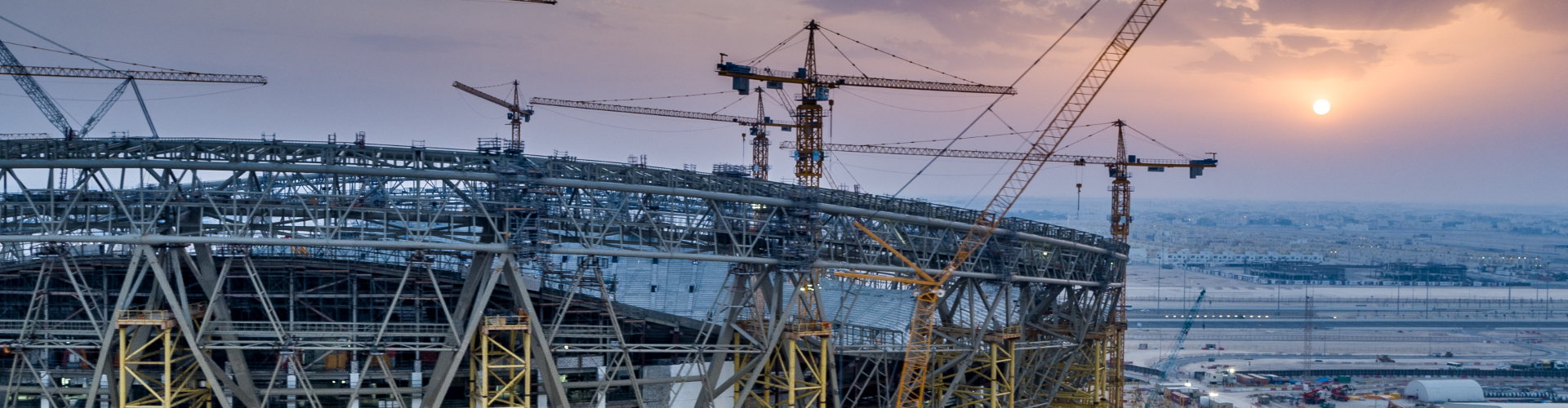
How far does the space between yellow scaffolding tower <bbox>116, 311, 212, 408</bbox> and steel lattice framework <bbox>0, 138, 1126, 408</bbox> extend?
19 centimetres

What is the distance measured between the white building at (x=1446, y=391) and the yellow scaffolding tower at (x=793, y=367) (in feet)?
282

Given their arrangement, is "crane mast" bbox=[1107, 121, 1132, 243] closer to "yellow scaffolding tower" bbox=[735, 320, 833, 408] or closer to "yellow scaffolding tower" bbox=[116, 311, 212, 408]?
"yellow scaffolding tower" bbox=[735, 320, 833, 408]

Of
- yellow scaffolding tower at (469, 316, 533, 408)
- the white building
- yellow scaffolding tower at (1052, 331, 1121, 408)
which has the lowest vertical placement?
the white building

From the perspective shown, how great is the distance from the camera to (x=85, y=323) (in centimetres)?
5212

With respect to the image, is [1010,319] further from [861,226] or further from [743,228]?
[743,228]

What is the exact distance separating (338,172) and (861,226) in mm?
22825

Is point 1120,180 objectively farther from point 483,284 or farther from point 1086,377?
point 483,284

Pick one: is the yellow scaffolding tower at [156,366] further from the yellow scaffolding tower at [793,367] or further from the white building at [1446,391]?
the white building at [1446,391]

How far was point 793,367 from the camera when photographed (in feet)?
166

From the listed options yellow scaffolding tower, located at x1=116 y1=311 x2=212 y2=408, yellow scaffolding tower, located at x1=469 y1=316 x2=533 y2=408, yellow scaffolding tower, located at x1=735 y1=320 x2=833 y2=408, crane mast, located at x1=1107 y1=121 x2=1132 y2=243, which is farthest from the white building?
yellow scaffolding tower, located at x1=116 y1=311 x2=212 y2=408

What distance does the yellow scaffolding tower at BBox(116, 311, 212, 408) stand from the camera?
147 feet

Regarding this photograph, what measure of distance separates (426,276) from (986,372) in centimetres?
3053

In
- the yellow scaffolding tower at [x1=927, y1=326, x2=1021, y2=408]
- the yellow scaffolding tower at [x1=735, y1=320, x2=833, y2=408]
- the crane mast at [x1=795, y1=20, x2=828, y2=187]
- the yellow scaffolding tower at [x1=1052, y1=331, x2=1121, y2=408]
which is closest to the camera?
the yellow scaffolding tower at [x1=735, y1=320, x2=833, y2=408]

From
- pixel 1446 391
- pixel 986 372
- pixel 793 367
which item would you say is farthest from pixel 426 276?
pixel 1446 391
